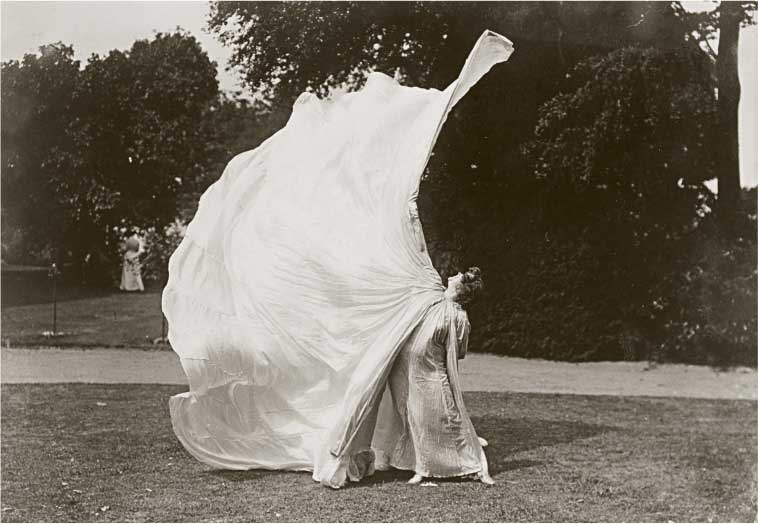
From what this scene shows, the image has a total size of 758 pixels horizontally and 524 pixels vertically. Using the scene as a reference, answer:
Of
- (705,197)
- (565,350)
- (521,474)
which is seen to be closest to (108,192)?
(565,350)

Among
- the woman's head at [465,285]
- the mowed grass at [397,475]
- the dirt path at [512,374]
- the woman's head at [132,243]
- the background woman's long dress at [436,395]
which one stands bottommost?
the dirt path at [512,374]

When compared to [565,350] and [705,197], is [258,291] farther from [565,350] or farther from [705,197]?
[705,197]

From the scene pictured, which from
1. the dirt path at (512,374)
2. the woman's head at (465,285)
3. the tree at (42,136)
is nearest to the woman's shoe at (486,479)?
the woman's head at (465,285)

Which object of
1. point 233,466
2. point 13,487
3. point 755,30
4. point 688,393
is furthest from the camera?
point 755,30

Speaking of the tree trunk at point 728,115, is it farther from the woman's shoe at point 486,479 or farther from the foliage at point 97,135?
the woman's shoe at point 486,479

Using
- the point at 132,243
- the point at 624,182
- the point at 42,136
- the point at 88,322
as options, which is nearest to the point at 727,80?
the point at 624,182

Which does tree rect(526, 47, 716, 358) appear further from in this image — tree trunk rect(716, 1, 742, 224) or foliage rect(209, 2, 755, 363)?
tree trunk rect(716, 1, 742, 224)

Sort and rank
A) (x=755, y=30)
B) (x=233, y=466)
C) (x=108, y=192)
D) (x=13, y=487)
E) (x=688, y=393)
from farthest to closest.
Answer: (x=108, y=192), (x=755, y=30), (x=688, y=393), (x=233, y=466), (x=13, y=487)

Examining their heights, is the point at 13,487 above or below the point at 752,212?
below

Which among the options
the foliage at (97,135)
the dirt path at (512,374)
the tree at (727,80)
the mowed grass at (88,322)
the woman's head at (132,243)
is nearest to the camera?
the dirt path at (512,374)

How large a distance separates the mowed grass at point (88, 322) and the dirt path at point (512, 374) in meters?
1.12

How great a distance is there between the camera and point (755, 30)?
19484mm

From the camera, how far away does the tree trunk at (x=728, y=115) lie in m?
20.2

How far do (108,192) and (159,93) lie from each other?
2643 mm
